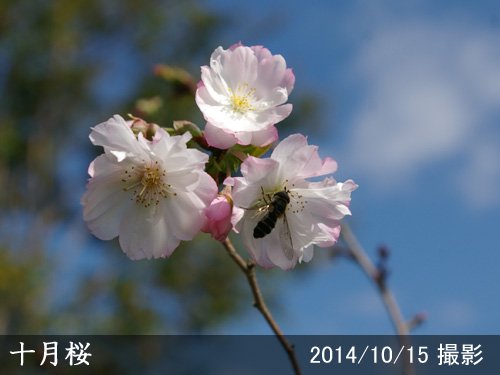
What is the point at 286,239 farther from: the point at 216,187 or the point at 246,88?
the point at 246,88

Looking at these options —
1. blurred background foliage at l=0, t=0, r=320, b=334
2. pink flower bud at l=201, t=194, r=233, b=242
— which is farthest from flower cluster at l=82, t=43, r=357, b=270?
blurred background foliage at l=0, t=0, r=320, b=334

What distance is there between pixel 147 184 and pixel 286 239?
0.71ft

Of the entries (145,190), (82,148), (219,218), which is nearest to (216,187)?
(219,218)

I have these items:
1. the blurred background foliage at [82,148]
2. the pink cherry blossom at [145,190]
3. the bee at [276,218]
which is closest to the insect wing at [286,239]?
the bee at [276,218]

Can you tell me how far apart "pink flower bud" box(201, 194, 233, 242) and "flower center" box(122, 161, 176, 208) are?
103mm

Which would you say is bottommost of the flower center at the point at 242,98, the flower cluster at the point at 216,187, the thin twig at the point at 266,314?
the thin twig at the point at 266,314

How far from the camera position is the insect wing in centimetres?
100

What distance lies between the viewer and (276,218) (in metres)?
0.99

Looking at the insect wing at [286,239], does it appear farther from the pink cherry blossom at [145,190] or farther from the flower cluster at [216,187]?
the pink cherry blossom at [145,190]

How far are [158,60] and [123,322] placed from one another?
4.17 meters

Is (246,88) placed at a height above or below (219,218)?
above

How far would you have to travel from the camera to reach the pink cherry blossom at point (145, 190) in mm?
960

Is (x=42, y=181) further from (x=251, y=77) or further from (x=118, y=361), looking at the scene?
(x=251, y=77)

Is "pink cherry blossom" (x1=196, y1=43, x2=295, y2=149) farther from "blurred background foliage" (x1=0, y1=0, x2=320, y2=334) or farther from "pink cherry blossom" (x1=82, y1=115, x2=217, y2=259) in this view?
"blurred background foliage" (x1=0, y1=0, x2=320, y2=334)
